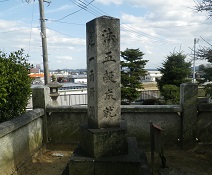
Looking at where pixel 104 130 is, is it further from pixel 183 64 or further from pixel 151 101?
pixel 183 64

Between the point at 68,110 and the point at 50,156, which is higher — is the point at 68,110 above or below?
above

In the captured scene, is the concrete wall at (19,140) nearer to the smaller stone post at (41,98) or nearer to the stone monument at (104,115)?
the smaller stone post at (41,98)

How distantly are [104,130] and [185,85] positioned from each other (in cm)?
304

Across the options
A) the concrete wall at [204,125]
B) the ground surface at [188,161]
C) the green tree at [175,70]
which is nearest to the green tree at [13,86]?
the ground surface at [188,161]

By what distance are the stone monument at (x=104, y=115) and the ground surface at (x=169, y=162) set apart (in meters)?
1.48

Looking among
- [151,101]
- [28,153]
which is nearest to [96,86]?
[28,153]

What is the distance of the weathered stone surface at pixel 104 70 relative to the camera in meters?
3.76

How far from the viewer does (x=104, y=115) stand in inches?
153

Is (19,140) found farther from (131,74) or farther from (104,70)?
(131,74)

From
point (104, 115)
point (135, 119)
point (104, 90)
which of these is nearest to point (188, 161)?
point (135, 119)

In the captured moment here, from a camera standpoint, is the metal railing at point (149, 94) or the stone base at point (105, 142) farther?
the metal railing at point (149, 94)

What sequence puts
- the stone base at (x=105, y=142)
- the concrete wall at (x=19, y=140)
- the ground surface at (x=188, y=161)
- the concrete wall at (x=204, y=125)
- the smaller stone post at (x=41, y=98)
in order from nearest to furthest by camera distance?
1. the stone base at (x=105, y=142)
2. the concrete wall at (x=19, y=140)
3. the ground surface at (x=188, y=161)
4. the concrete wall at (x=204, y=125)
5. the smaller stone post at (x=41, y=98)

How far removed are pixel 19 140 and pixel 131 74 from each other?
1681 cm

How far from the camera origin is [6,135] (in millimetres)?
4109
